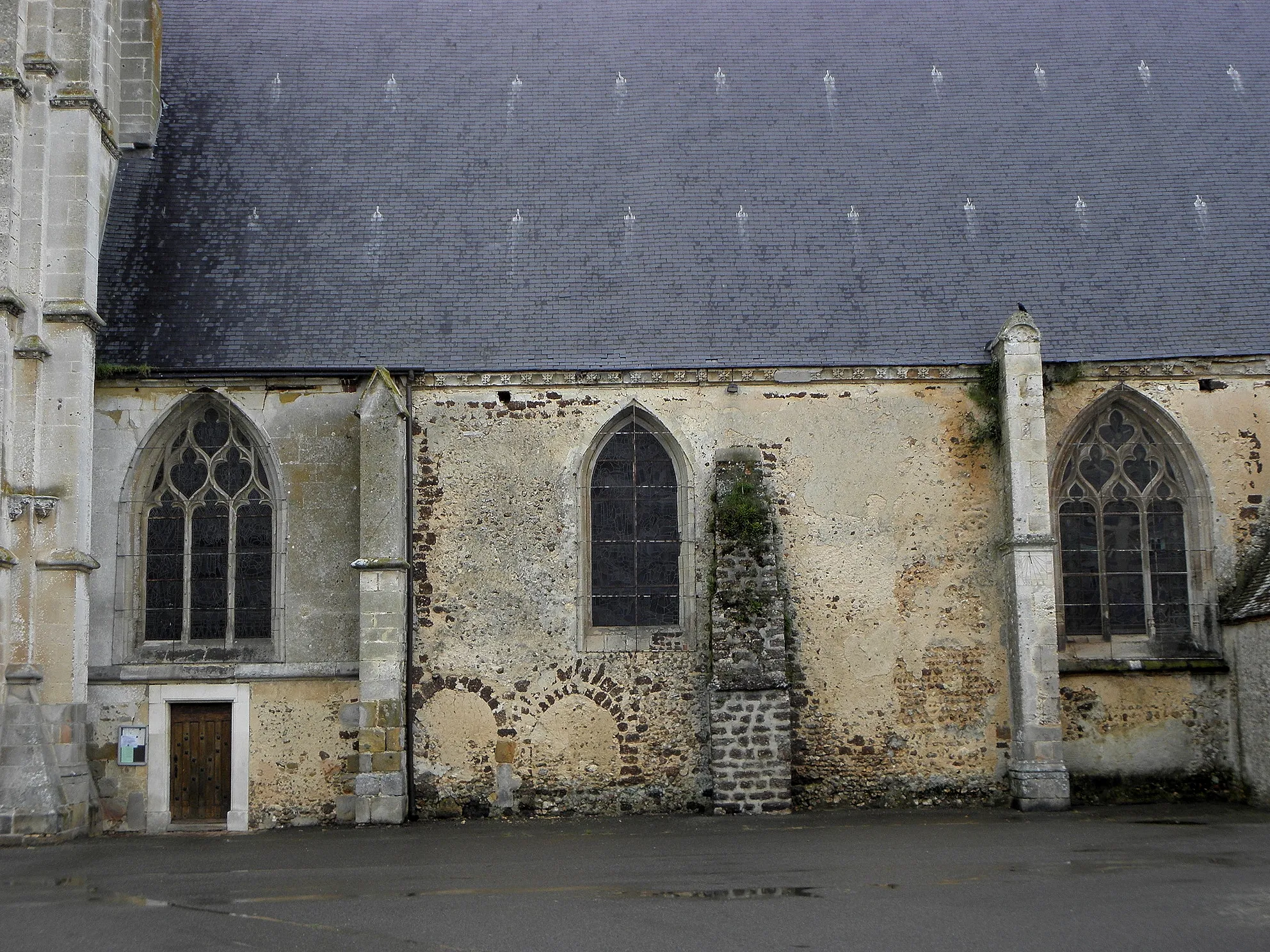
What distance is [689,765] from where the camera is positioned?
14.3 metres

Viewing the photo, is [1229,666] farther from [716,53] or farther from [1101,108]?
[716,53]

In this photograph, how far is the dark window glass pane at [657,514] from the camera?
48.9 feet

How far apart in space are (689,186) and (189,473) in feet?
23.3

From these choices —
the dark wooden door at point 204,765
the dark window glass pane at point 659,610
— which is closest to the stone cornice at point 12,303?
the dark wooden door at point 204,765

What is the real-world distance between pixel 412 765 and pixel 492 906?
204 inches

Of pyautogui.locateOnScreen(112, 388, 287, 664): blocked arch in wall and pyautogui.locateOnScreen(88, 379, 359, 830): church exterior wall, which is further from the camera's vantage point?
pyautogui.locateOnScreen(112, 388, 287, 664): blocked arch in wall

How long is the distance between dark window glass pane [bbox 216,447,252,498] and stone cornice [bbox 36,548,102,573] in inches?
73.1

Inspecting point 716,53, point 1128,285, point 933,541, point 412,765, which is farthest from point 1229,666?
point 716,53

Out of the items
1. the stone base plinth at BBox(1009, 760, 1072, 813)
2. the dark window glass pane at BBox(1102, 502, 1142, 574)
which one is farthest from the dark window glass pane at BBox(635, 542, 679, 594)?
the dark window glass pane at BBox(1102, 502, 1142, 574)

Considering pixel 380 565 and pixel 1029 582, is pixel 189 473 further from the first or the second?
pixel 1029 582

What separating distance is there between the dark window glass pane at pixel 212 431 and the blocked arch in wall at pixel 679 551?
413cm

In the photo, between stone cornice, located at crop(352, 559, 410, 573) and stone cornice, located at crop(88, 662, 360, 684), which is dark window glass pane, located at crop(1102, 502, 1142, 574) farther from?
stone cornice, located at crop(88, 662, 360, 684)

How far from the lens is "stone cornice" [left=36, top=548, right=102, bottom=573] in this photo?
13.4 meters

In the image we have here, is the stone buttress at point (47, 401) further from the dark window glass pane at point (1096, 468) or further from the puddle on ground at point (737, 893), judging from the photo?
the dark window glass pane at point (1096, 468)
